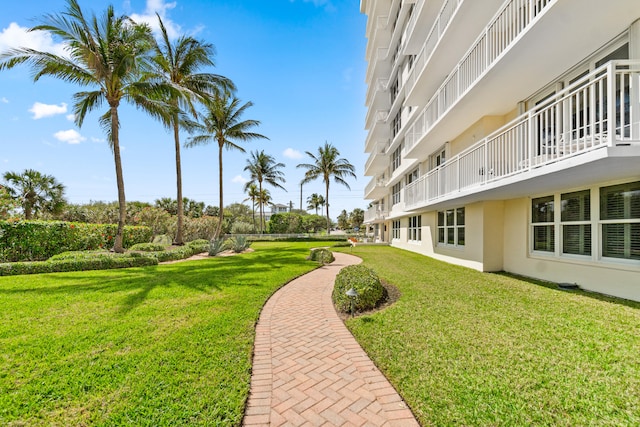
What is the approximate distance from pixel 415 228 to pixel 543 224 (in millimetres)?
10425

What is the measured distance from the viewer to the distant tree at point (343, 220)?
238 feet

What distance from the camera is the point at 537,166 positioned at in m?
5.42

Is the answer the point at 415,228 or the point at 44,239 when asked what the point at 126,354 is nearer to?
the point at 44,239

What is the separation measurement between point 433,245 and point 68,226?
1805cm

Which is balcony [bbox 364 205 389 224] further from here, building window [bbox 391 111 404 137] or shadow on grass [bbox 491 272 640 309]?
shadow on grass [bbox 491 272 640 309]

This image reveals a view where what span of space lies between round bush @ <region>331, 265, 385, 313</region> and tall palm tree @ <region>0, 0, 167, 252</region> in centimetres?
1215

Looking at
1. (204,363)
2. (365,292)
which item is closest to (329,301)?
(365,292)

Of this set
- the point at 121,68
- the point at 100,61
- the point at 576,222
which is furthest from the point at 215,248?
the point at 576,222

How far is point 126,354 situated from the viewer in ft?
12.0

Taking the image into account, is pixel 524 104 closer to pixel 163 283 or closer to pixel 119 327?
pixel 119 327

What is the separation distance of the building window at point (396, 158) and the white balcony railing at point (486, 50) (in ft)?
28.3

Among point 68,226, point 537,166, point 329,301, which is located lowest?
point 329,301

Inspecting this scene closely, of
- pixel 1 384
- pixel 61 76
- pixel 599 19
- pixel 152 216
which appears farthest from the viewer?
pixel 152 216

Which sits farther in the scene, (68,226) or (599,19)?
(68,226)
